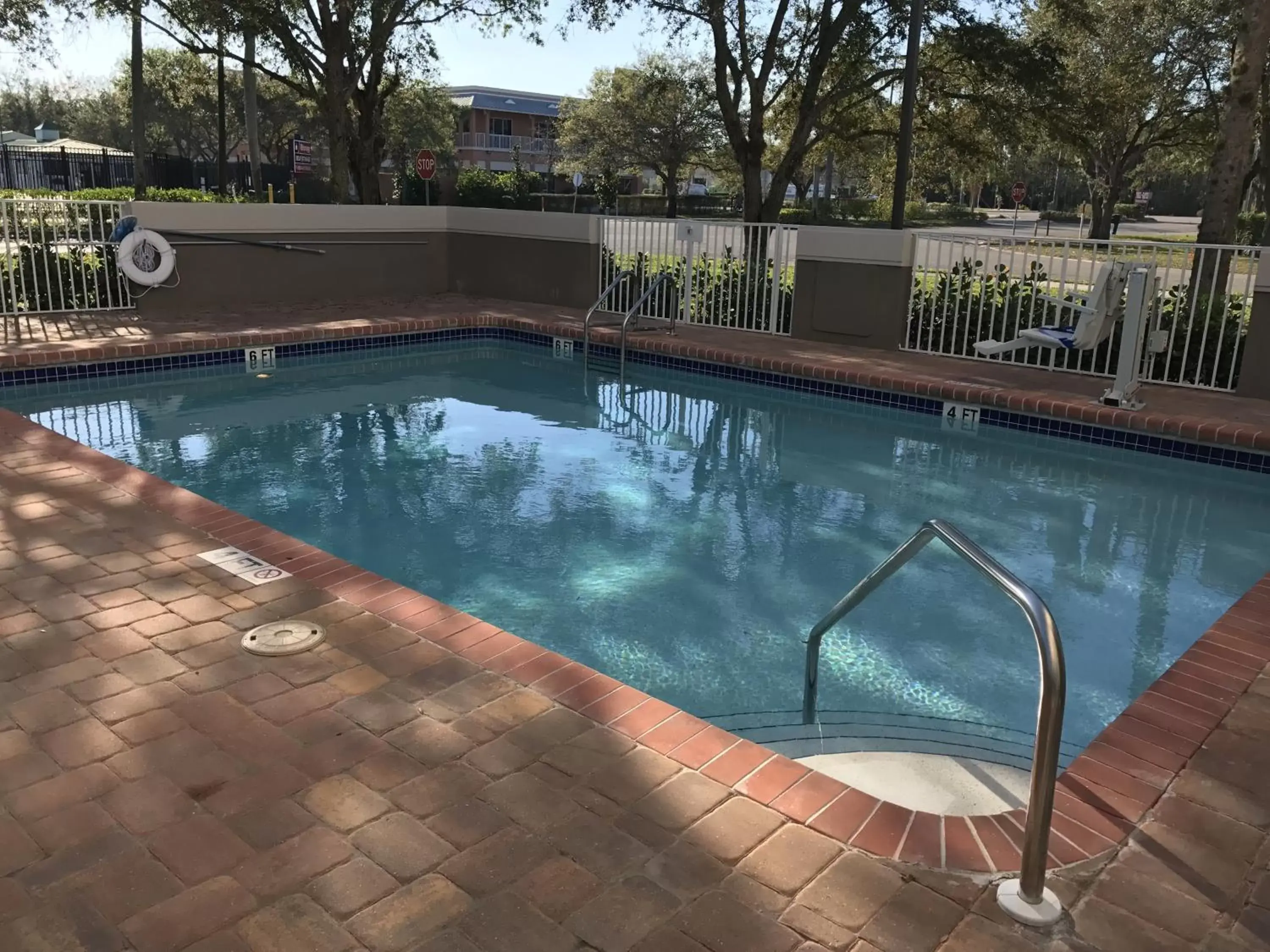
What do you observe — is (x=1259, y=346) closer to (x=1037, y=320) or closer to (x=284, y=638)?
(x=1037, y=320)

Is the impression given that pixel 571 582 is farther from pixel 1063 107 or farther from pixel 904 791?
pixel 1063 107

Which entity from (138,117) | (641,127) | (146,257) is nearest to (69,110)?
(641,127)

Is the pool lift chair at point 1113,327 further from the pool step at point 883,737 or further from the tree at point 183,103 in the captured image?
the tree at point 183,103

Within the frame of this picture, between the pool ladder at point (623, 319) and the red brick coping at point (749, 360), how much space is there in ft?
0.53

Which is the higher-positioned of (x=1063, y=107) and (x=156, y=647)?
(x=1063, y=107)

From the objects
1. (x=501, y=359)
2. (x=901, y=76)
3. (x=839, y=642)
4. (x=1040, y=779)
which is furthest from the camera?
(x=901, y=76)

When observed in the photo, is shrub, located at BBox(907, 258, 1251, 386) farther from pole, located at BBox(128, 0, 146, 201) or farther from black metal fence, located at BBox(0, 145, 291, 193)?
black metal fence, located at BBox(0, 145, 291, 193)

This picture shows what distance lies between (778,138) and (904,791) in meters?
19.5

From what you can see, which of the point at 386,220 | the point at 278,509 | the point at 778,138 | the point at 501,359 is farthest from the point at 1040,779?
the point at 778,138

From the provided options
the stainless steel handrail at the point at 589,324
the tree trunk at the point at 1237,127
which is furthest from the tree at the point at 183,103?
the tree trunk at the point at 1237,127

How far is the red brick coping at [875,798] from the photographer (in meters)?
2.28

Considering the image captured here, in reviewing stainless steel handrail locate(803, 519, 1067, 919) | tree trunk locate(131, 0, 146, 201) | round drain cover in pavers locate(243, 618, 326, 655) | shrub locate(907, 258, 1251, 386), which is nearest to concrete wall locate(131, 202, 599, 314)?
shrub locate(907, 258, 1251, 386)

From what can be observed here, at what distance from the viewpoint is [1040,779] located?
1.93 meters

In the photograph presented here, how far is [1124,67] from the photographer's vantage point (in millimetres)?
14227
